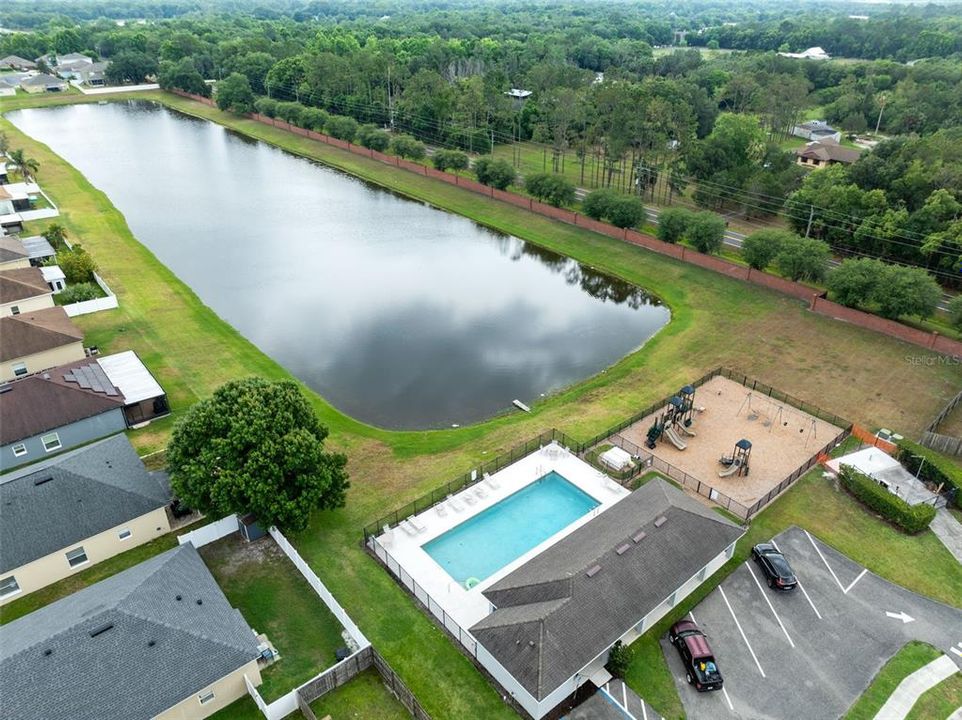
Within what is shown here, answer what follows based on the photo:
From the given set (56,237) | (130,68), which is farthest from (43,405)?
(130,68)

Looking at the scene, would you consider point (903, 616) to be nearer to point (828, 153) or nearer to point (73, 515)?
point (73, 515)

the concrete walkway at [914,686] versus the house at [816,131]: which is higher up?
the house at [816,131]

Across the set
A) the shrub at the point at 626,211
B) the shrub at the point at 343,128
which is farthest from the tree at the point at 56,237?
the shrub at the point at 626,211

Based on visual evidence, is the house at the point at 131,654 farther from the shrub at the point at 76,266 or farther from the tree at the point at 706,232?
the tree at the point at 706,232

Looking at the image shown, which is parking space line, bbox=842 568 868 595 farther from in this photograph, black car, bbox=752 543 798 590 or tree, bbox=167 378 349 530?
tree, bbox=167 378 349 530

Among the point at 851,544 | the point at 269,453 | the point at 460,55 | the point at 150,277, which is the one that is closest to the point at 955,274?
the point at 851,544

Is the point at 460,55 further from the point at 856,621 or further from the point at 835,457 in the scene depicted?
the point at 856,621
